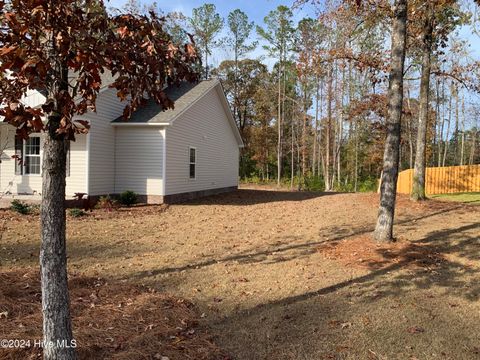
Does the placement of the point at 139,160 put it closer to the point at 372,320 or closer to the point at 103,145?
the point at 103,145

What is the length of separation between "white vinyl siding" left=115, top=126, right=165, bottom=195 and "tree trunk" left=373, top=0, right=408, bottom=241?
9215 mm

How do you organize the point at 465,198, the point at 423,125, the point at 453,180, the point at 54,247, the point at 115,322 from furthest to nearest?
the point at 453,180 → the point at 465,198 → the point at 423,125 → the point at 115,322 → the point at 54,247

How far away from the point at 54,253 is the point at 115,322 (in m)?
1.57

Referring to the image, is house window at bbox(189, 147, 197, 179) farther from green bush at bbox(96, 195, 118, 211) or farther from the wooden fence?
the wooden fence

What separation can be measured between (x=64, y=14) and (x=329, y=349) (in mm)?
3520

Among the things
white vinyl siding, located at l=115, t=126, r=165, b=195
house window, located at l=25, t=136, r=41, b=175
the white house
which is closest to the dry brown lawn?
the white house

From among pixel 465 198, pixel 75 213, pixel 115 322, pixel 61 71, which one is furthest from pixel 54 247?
pixel 465 198

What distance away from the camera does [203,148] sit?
18.7 meters

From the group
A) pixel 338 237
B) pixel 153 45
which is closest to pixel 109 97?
pixel 338 237

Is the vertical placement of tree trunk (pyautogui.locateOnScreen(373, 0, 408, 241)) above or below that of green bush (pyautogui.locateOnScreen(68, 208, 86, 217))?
above

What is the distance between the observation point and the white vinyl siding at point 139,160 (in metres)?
15.1

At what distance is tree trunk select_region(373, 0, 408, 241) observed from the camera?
24.8ft

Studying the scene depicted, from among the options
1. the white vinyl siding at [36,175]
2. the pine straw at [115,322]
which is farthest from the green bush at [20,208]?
the pine straw at [115,322]

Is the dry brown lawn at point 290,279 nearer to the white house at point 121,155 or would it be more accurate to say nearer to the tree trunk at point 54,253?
the tree trunk at point 54,253
